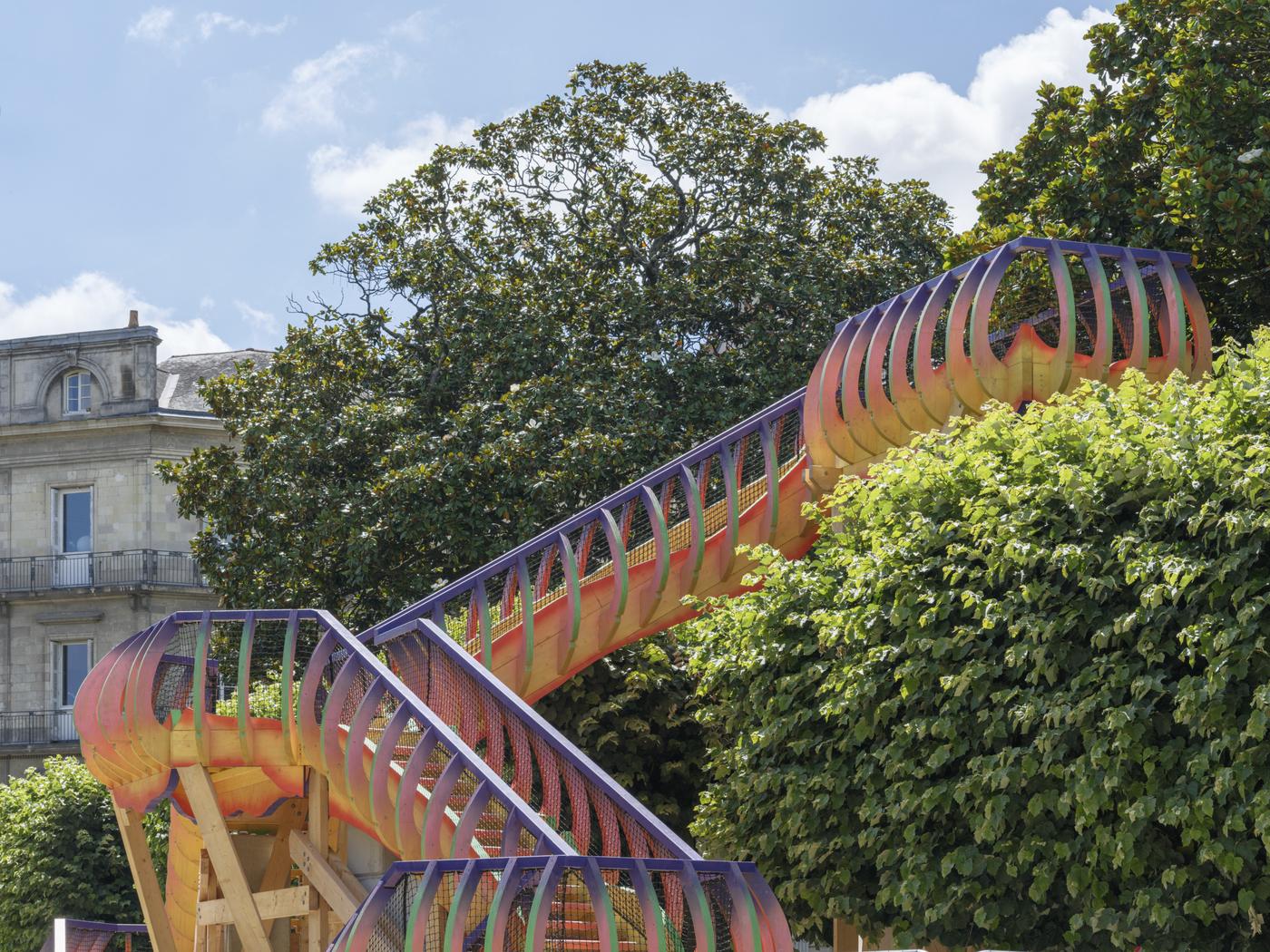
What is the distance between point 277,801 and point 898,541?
5.16 meters

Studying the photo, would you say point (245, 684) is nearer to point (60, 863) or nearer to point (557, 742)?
point (557, 742)

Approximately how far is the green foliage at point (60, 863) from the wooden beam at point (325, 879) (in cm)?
1150

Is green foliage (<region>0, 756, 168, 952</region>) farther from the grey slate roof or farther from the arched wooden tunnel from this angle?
the grey slate roof

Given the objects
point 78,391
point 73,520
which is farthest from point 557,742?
point 78,391

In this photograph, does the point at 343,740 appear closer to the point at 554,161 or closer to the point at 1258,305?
the point at 1258,305

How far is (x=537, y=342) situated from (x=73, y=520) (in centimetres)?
1766

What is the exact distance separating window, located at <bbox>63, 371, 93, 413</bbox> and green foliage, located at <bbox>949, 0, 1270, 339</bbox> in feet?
77.1

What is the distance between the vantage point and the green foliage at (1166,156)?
15.5 m

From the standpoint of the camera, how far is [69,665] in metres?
36.2

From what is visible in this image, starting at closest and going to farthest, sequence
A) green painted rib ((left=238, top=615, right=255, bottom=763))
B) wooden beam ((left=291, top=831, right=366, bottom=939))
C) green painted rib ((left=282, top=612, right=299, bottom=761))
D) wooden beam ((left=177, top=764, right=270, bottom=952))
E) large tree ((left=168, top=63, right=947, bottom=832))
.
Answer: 1. green painted rib ((left=282, top=612, right=299, bottom=761))
2. green painted rib ((left=238, top=615, right=255, bottom=763))
3. wooden beam ((left=177, top=764, right=270, bottom=952))
4. wooden beam ((left=291, top=831, right=366, bottom=939))
5. large tree ((left=168, top=63, right=947, bottom=832))

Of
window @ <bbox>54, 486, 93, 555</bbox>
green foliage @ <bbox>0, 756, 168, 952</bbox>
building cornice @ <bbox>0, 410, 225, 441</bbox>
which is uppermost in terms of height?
building cornice @ <bbox>0, 410, 225, 441</bbox>

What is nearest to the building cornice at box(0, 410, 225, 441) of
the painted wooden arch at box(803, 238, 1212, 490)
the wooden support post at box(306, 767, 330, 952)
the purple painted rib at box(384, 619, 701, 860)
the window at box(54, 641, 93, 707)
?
the window at box(54, 641, 93, 707)

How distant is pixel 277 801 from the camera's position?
506 inches

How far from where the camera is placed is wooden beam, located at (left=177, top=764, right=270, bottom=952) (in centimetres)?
1199
